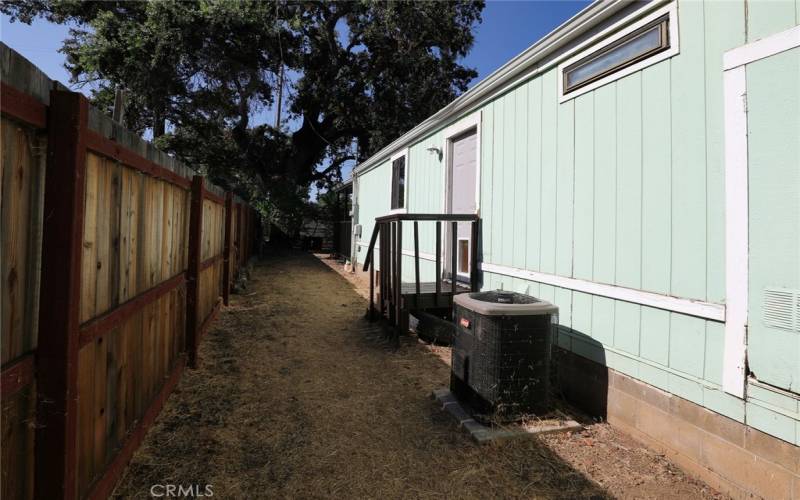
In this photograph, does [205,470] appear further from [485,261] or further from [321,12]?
[321,12]

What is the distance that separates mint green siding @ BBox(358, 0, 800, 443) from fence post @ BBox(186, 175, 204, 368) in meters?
2.89

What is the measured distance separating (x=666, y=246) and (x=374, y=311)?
4.07 m

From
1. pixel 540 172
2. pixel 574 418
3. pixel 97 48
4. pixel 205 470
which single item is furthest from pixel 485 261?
pixel 97 48

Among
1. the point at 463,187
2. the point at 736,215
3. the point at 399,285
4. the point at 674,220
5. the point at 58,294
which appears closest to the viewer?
the point at 58,294

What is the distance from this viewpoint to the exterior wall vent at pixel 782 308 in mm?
1933

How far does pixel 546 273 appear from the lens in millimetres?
3662

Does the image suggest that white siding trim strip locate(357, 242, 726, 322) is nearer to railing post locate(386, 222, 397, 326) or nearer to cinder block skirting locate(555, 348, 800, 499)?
cinder block skirting locate(555, 348, 800, 499)

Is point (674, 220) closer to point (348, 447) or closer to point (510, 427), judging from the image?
point (510, 427)

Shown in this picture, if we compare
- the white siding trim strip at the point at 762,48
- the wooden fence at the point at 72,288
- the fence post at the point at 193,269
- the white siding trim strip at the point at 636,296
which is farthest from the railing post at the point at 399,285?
the white siding trim strip at the point at 762,48

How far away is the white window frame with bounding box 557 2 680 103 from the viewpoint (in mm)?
2583

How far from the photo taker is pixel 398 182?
8.38 m

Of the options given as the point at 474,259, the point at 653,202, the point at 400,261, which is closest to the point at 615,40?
the point at 653,202

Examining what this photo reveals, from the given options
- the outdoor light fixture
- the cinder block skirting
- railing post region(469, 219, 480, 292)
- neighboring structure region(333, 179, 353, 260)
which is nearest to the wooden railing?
railing post region(469, 219, 480, 292)

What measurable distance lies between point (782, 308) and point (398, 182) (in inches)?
268
